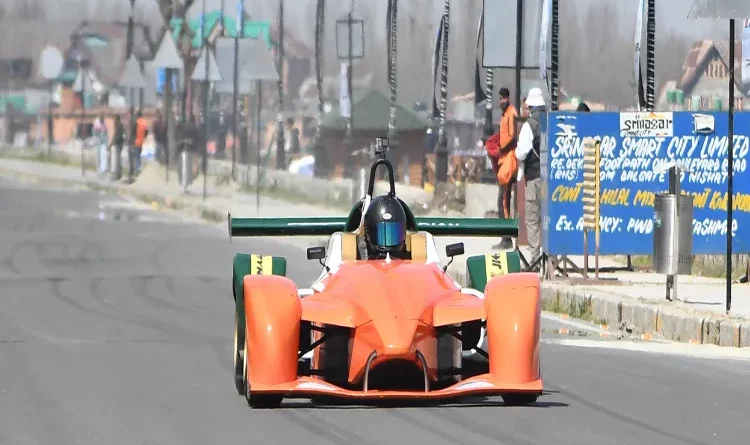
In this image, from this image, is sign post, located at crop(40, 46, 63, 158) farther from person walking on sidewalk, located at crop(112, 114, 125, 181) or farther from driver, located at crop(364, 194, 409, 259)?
driver, located at crop(364, 194, 409, 259)

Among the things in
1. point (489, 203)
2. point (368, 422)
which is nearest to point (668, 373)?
point (368, 422)

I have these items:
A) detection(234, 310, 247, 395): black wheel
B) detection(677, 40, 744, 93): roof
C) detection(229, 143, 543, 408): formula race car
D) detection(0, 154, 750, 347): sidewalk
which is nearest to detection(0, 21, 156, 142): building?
detection(677, 40, 744, 93): roof

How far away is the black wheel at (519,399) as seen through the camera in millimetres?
11672

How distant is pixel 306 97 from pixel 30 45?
2554 centimetres

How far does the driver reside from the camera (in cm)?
1280

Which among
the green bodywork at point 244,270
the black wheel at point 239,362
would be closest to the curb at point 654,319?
the green bodywork at point 244,270

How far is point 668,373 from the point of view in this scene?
13938mm

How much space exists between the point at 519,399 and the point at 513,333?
48 cm

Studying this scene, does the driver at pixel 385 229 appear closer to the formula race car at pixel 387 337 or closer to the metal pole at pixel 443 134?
the formula race car at pixel 387 337

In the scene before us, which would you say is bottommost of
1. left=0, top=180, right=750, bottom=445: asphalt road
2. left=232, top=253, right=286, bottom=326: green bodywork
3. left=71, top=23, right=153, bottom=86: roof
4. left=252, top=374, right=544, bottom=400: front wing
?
left=0, top=180, right=750, bottom=445: asphalt road

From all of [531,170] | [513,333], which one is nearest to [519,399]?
[513,333]

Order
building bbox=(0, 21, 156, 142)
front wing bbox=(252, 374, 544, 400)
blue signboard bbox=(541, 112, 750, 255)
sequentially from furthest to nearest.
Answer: building bbox=(0, 21, 156, 142), blue signboard bbox=(541, 112, 750, 255), front wing bbox=(252, 374, 544, 400)

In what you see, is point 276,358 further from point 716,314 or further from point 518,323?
point 716,314

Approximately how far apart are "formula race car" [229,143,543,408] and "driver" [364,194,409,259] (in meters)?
0.28
